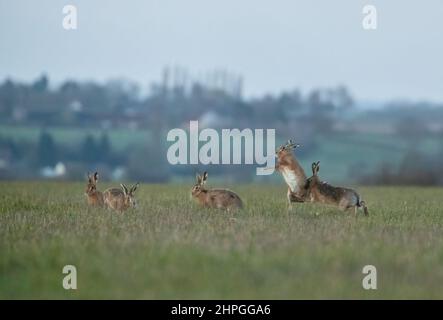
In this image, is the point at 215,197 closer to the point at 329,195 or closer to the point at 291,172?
the point at 291,172

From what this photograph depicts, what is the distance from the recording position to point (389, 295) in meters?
10.1

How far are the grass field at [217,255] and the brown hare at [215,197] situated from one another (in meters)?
0.52

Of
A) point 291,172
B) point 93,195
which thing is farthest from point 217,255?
point 93,195

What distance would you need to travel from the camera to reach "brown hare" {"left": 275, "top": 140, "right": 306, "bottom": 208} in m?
15.4

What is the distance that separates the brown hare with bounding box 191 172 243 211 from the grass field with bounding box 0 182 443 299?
0.52 meters

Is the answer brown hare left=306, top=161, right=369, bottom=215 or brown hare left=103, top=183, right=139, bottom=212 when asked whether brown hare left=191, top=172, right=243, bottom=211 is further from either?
brown hare left=306, top=161, right=369, bottom=215

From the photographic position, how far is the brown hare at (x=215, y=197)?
51.5 feet

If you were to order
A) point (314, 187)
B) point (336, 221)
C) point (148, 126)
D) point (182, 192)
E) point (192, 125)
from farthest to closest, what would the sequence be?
point (148, 126)
point (192, 125)
point (182, 192)
point (314, 187)
point (336, 221)

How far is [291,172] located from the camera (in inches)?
614

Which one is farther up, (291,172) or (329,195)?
(291,172)

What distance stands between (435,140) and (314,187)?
17561 millimetres

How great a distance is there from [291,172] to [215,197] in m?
1.36
